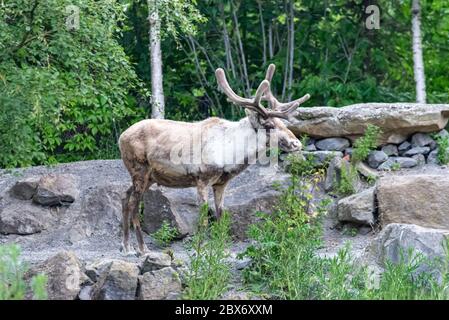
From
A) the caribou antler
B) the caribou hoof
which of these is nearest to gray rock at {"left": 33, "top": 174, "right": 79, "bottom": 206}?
the caribou hoof

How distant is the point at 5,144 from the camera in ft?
31.9

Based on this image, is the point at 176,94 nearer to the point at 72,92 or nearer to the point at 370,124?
the point at 370,124

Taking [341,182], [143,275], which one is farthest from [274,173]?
[143,275]

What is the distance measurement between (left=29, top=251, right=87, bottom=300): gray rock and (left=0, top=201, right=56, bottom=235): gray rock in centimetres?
303

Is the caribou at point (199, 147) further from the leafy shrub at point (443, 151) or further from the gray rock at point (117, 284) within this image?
the leafy shrub at point (443, 151)

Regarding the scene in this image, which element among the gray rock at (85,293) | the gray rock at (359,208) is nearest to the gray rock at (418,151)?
the gray rock at (359,208)

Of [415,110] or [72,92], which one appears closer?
[72,92]

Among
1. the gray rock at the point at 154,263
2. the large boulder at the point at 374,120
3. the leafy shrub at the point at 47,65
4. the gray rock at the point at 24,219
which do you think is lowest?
the gray rock at the point at 24,219

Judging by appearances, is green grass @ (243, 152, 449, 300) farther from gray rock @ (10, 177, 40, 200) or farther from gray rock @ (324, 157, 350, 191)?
gray rock @ (10, 177, 40, 200)

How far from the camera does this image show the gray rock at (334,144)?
1280 centimetres

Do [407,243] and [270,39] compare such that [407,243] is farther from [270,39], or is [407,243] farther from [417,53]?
[270,39]

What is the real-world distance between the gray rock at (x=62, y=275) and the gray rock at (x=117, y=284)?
196mm

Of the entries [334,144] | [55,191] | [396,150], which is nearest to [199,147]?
[55,191]

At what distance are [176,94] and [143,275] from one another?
7738mm
